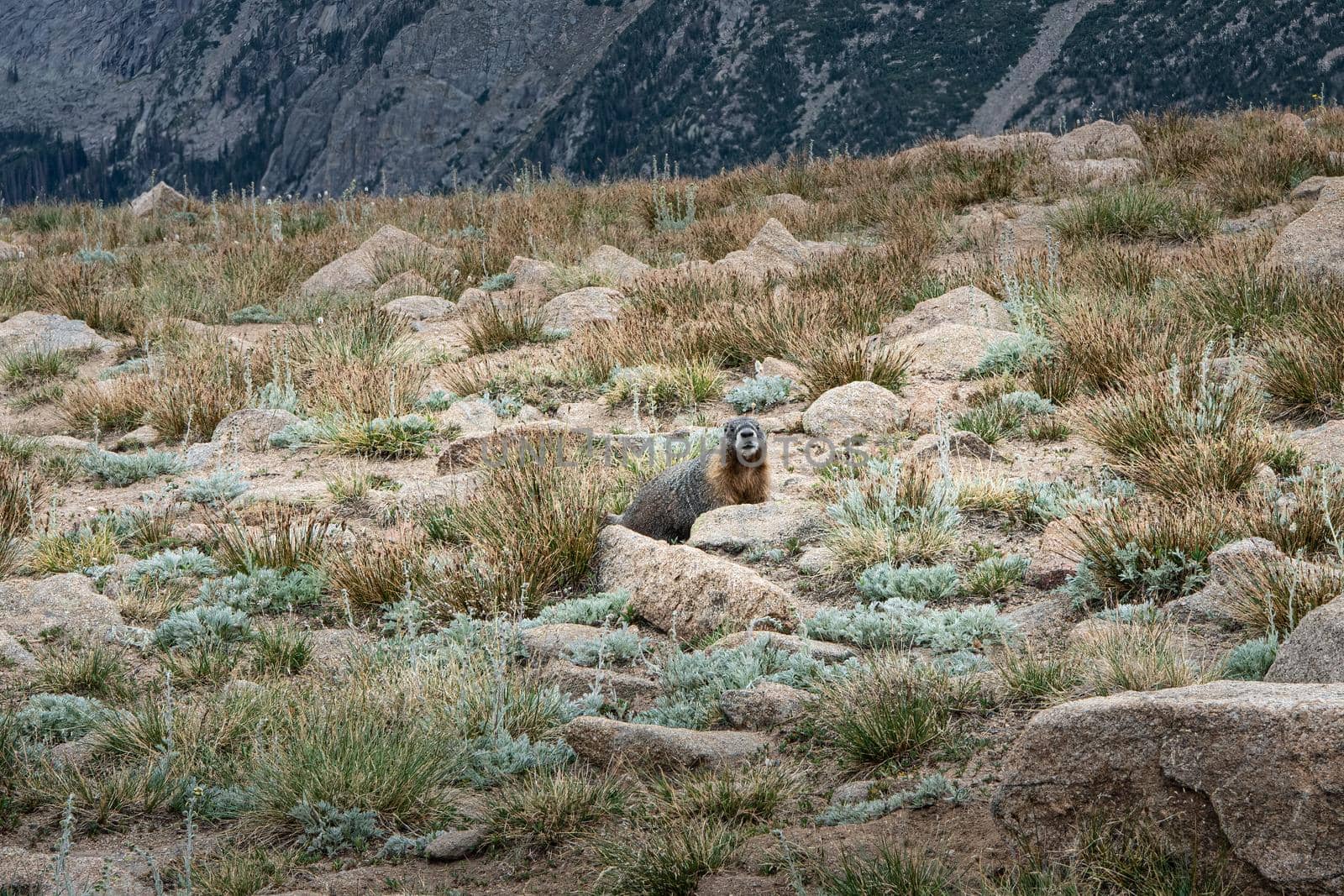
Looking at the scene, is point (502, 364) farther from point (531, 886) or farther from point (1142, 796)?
point (1142, 796)

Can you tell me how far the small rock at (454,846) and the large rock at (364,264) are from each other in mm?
10240

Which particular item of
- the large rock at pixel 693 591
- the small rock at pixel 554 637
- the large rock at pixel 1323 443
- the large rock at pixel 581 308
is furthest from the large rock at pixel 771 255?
the small rock at pixel 554 637

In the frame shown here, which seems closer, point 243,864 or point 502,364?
point 243,864

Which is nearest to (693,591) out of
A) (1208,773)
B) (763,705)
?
(763,705)

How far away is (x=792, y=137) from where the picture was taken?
118125 mm

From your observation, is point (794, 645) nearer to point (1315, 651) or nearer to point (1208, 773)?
point (1315, 651)

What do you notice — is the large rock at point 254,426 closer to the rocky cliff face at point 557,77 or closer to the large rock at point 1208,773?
the large rock at point 1208,773

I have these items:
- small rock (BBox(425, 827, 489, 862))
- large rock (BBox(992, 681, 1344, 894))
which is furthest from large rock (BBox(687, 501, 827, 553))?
large rock (BBox(992, 681, 1344, 894))

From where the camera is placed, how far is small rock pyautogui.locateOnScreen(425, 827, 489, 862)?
331 cm

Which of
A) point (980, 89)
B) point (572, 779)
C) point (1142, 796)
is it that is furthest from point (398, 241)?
point (980, 89)

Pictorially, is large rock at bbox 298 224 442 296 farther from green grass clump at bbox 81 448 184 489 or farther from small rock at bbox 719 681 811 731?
small rock at bbox 719 681 811 731

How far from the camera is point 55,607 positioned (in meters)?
5.16

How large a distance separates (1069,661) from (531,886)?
186 cm

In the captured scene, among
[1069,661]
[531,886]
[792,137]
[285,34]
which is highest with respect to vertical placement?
[285,34]
